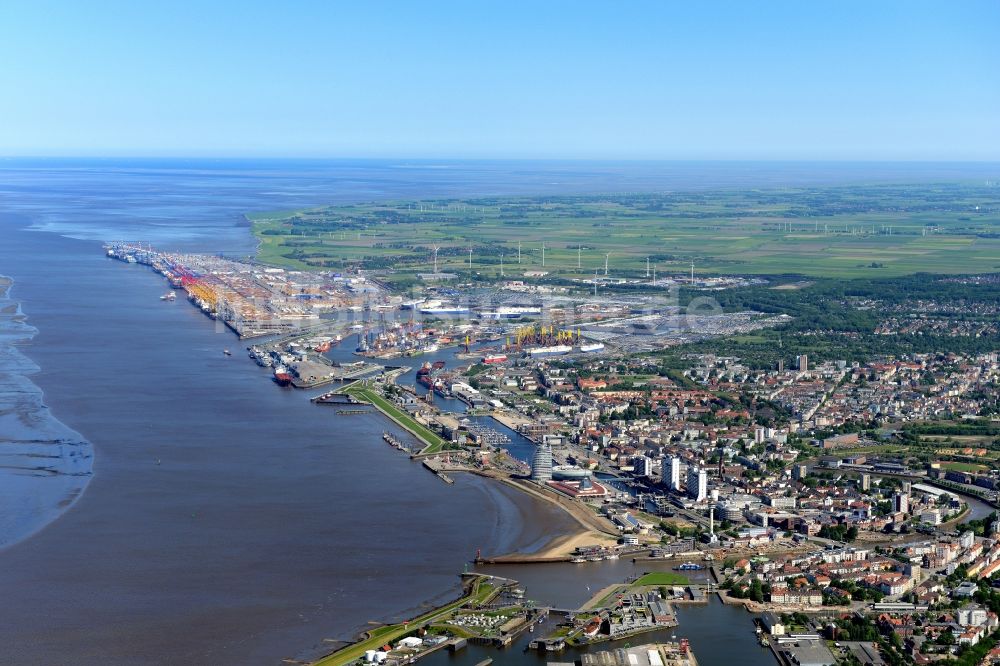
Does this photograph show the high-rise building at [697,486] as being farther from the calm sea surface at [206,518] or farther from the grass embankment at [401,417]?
the grass embankment at [401,417]

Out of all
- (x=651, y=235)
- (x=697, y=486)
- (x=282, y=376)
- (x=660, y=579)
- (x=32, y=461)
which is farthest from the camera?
(x=651, y=235)

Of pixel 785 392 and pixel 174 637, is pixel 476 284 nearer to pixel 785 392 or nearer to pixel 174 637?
pixel 785 392

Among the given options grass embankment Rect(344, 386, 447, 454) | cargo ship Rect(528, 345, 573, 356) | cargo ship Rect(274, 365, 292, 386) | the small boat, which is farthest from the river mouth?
cargo ship Rect(528, 345, 573, 356)

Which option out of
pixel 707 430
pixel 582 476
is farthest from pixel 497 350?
pixel 582 476

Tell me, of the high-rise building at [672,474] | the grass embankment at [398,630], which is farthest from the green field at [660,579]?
the high-rise building at [672,474]

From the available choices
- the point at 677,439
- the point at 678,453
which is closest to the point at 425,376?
the point at 677,439

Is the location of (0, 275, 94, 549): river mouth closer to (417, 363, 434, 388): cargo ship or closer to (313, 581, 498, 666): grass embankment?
(313, 581, 498, 666): grass embankment

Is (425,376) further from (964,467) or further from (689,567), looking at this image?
(689,567)
